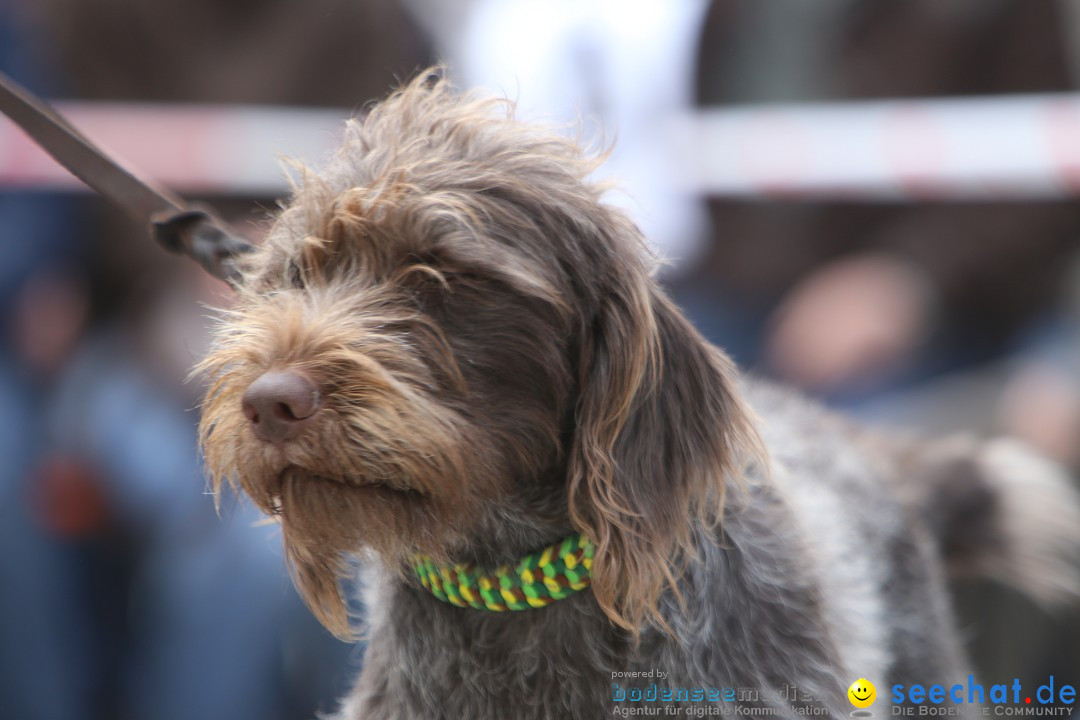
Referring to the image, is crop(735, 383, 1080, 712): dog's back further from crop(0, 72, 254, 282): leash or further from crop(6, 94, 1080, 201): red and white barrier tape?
crop(6, 94, 1080, 201): red and white barrier tape

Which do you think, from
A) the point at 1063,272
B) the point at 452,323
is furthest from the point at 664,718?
the point at 1063,272

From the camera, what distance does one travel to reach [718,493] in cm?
226

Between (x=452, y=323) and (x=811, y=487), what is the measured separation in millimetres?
1264

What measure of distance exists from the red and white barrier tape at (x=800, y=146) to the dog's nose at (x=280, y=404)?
3782 mm

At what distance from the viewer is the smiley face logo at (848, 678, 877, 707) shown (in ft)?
7.81

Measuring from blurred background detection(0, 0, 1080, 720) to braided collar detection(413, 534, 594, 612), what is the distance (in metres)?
1.89

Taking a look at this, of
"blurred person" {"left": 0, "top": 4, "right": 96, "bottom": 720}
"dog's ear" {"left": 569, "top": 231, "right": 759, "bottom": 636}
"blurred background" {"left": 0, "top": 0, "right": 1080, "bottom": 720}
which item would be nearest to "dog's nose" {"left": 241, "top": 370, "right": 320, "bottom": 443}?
"dog's ear" {"left": 569, "top": 231, "right": 759, "bottom": 636}

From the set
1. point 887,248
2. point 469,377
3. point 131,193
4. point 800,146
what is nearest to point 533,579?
point 469,377

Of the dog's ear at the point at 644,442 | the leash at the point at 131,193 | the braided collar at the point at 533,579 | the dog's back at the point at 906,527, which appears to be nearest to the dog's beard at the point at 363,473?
the braided collar at the point at 533,579

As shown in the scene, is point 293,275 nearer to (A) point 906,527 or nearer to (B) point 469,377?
(B) point 469,377

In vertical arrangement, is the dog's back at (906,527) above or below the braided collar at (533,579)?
above

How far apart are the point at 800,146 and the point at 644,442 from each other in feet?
13.6

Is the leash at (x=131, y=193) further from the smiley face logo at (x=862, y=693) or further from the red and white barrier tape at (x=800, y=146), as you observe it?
the red and white barrier tape at (x=800, y=146)

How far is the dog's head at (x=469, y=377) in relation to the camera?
2033 millimetres
